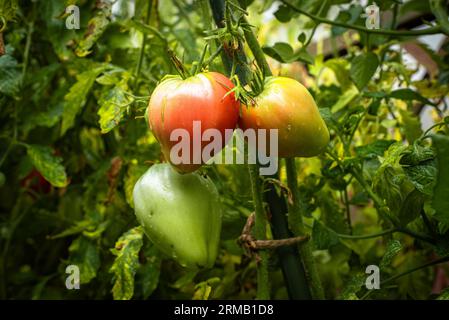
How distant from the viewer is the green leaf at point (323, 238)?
0.61 meters

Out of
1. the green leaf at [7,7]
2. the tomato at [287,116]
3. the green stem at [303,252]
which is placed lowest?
the green stem at [303,252]

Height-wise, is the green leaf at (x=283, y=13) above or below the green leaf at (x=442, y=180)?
above

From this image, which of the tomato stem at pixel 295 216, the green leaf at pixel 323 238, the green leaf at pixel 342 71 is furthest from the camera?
the green leaf at pixel 342 71

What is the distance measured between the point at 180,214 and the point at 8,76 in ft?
1.13

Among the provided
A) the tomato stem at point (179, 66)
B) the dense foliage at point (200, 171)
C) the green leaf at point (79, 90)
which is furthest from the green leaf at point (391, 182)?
the green leaf at point (79, 90)

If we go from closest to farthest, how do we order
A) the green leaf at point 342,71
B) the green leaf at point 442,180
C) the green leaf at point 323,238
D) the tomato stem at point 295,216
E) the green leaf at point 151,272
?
the green leaf at point 442,180, the tomato stem at point 295,216, the green leaf at point 323,238, the green leaf at point 151,272, the green leaf at point 342,71

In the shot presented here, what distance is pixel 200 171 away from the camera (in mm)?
507

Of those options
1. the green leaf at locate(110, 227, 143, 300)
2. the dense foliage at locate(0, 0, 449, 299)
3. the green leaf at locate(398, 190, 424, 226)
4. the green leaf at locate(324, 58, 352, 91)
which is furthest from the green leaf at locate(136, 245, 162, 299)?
the green leaf at locate(324, 58, 352, 91)

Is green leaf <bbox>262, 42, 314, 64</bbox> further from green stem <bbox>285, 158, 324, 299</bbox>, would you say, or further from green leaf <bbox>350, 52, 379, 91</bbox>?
green stem <bbox>285, 158, 324, 299</bbox>

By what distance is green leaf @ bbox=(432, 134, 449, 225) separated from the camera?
38 centimetres

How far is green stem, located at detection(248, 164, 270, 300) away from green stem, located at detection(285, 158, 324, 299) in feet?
0.10

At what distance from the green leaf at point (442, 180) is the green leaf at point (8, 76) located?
0.50 metres

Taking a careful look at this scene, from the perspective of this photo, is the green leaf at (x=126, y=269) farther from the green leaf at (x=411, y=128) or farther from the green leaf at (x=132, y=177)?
the green leaf at (x=411, y=128)

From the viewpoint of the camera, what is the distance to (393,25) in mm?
787
